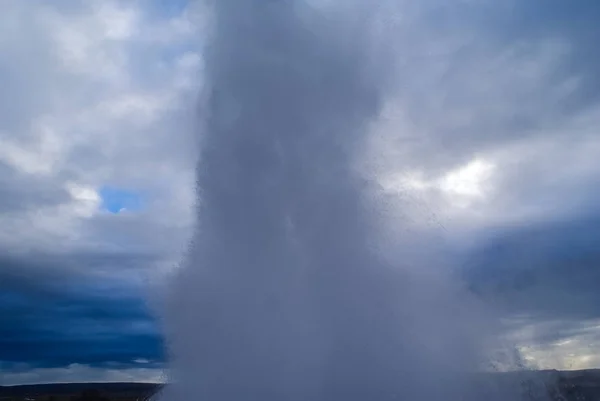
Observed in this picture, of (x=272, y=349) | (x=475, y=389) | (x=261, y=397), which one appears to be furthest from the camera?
(x=475, y=389)

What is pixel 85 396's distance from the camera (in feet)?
230

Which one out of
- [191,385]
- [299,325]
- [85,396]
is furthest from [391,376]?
[85,396]

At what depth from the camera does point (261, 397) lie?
35.5m

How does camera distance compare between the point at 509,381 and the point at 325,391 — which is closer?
the point at 325,391

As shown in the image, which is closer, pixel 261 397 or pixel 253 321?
pixel 261 397

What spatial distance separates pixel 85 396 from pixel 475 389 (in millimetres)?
44332

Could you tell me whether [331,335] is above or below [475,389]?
above

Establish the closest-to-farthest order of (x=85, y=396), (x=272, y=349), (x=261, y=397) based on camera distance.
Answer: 1. (x=261, y=397)
2. (x=272, y=349)
3. (x=85, y=396)

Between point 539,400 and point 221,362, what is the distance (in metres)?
21.1

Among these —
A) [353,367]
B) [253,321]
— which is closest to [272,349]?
[253,321]

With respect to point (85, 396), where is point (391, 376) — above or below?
below

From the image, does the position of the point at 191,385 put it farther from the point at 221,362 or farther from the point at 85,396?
the point at 85,396

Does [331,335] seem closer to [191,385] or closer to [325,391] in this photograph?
[325,391]

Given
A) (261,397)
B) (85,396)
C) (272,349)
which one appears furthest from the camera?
(85,396)
